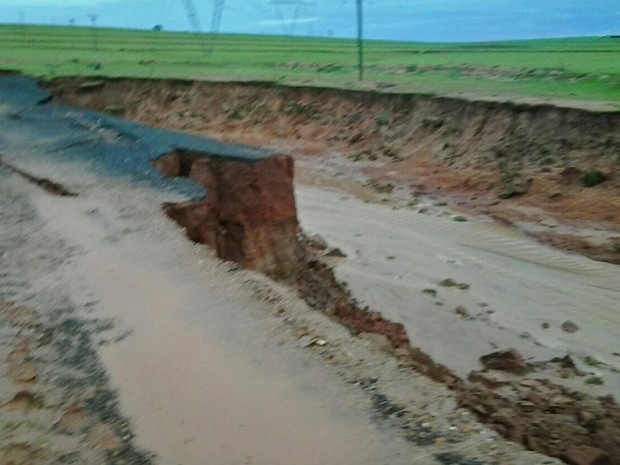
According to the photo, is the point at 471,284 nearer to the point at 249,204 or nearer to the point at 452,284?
the point at 452,284

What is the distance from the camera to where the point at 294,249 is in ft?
23.4

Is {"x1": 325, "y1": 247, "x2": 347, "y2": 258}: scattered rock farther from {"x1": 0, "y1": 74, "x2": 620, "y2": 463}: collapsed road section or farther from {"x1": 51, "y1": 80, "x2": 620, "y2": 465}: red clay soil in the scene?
{"x1": 0, "y1": 74, "x2": 620, "y2": 463}: collapsed road section

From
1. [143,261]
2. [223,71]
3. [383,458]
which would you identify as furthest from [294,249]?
[223,71]

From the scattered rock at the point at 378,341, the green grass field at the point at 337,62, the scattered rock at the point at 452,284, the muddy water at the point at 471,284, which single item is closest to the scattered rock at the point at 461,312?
the muddy water at the point at 471,284

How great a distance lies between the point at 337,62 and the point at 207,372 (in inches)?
782

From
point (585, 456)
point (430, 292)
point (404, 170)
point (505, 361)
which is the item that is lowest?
point (505, 361)

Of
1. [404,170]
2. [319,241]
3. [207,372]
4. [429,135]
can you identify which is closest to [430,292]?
[319,241]

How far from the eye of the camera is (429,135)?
14.7 meters

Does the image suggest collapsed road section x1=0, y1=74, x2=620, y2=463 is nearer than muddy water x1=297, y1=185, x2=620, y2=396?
Yes

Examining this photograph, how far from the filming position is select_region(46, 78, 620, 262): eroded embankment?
39.8 feet

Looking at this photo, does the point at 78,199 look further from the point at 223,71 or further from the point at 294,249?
the point at 223,71

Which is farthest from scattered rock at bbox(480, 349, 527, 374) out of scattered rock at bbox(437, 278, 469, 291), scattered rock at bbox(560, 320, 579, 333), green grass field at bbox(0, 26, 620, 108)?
green grass field at bbox(0, 26, 620, 108)

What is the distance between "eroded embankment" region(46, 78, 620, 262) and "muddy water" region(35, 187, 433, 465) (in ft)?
23.7

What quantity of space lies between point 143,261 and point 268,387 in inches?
56.7
